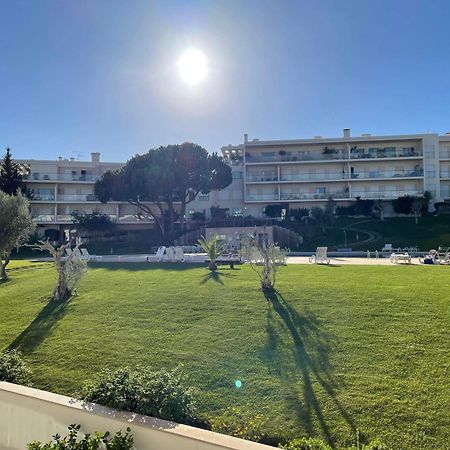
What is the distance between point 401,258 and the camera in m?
19.3

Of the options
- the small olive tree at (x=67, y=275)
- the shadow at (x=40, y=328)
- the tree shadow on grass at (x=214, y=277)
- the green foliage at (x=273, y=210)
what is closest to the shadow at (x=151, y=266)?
the tree shadow on grass at (x=214, y=277)

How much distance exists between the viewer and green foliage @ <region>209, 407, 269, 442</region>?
4102 mm

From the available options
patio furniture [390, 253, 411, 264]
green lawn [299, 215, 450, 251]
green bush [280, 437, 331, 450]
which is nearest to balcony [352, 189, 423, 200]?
green lawn [299, 215, 450, 251]

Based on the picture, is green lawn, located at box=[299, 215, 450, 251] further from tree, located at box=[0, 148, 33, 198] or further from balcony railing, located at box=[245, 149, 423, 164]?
tree, located at box=[0, 148, 33, 198]

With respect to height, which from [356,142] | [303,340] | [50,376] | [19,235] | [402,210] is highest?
[356,142]

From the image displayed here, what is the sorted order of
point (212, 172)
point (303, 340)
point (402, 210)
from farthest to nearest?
point (402, 210)
point (212, 172)
point (303, 340)

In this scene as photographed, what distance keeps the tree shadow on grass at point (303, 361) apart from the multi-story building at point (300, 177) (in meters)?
41.6

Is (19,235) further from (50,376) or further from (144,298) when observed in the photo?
(50,376)

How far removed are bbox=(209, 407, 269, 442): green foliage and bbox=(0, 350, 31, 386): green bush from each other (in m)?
2.82

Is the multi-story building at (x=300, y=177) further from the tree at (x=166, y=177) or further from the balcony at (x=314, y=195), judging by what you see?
the tree at (x=166, y=177)

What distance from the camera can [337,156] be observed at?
162 ft

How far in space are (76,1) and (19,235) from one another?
893 cm

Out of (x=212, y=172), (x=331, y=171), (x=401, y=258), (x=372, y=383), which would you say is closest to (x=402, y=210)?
(x=331, y=171)

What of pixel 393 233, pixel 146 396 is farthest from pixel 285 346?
pixel 393 233
